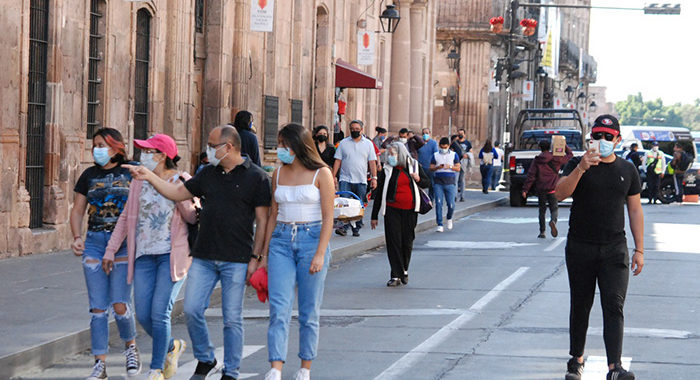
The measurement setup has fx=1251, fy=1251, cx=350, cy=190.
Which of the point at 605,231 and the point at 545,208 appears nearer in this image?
the point at 605,231

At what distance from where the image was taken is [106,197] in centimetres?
819

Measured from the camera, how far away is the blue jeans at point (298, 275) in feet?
25.3

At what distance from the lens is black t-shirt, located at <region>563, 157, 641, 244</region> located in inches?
312

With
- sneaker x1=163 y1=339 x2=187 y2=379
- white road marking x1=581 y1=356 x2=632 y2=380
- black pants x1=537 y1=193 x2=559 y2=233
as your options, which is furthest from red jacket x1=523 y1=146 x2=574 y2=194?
sneaker x1=163 y1=339 x2=187 y2=379

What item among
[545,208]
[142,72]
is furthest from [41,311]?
[545,208]

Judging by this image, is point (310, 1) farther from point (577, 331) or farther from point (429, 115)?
point (577, 331)

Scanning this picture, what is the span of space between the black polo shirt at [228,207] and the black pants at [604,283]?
2.03 metres

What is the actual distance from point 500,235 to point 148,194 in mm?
14462

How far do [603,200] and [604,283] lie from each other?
0.53 m

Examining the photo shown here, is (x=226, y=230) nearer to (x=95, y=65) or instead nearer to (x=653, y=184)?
(x=95, y=65)

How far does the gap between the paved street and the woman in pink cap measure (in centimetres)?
72

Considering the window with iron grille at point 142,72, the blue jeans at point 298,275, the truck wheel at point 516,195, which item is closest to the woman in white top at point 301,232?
the blue jeans at point 298,275

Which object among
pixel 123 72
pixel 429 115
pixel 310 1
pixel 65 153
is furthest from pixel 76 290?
pixel 429 115

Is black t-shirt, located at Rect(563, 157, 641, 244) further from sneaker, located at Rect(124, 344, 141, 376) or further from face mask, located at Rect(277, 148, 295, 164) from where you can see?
sneaker, located at Rect(124, 344, 141, 376)
